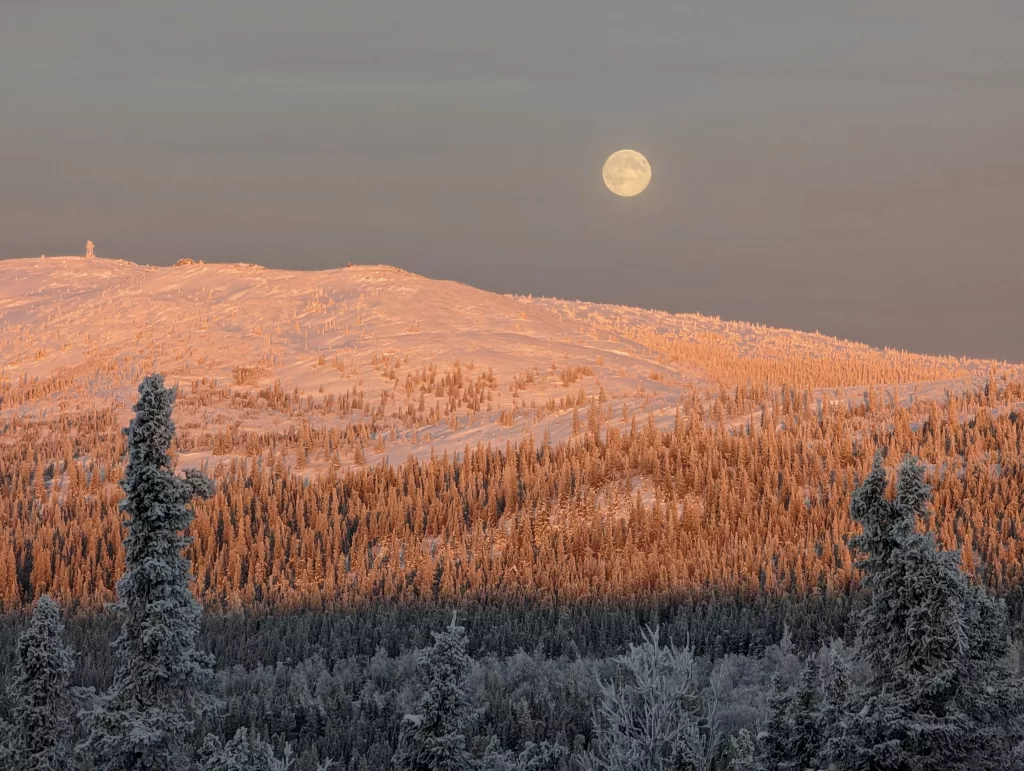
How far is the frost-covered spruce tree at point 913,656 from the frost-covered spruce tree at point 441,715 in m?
9.03

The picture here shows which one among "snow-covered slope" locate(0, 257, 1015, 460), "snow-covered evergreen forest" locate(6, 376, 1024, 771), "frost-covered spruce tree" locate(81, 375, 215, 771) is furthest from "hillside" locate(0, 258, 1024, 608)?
"frost-covered spruce tree" locate(81, 375, 215, 771)

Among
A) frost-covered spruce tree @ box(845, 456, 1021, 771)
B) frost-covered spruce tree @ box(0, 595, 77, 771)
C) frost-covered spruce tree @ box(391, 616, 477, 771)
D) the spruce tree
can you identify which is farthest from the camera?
frost-covered spruce tree @ box(0, 595, 77, 771)

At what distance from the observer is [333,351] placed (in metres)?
162

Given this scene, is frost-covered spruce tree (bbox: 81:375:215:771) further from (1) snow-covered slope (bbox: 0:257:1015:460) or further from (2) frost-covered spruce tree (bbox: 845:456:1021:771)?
(1) snow-covered slope (bbox: 0:257:1015:460)

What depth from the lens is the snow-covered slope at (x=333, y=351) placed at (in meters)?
143

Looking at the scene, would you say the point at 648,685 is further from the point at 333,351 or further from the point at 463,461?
the point at 333,351

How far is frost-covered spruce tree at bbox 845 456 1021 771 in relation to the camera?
2430 centimetres

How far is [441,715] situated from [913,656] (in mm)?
11005

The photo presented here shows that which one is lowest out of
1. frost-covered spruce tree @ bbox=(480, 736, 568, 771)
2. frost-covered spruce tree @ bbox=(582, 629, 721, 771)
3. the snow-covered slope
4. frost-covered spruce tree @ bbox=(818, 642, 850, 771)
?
frost-covered spruce tree @ bbox=(480, 736, 568, 771)

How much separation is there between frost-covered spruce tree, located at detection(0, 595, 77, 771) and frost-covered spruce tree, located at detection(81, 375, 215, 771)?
121 inches

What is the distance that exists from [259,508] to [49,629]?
8643 centimetres

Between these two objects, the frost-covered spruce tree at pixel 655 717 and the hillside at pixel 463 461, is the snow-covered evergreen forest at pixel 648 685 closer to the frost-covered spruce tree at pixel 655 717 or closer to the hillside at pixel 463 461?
the frost-covered spruce tree at pixel 655 717

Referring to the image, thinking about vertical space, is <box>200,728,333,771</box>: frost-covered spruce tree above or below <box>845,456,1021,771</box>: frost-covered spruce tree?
below

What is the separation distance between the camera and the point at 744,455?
116 meters
